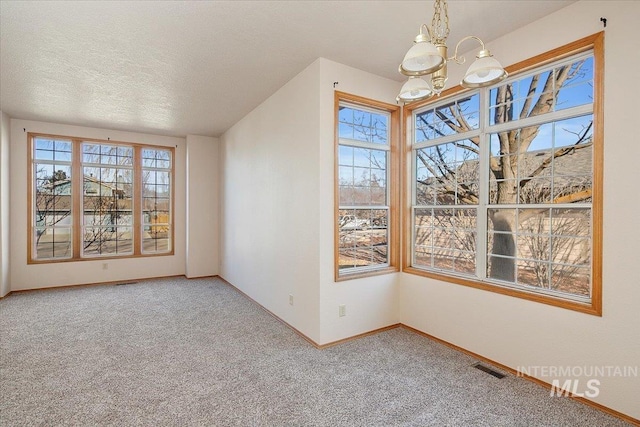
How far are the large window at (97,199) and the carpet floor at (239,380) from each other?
1.98 metres

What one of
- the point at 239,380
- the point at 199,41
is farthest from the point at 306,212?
the point at 199,41

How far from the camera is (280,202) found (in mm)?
3893

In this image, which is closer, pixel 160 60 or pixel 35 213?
pixel 160 60

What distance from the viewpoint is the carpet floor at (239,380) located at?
6.77ft

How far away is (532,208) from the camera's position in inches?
103

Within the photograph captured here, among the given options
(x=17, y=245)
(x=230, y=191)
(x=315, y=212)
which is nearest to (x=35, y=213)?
(x=17, y=245)

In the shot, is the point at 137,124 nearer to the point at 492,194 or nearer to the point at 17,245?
the point at 17,245

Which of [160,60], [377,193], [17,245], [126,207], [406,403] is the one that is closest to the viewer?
[406,403]

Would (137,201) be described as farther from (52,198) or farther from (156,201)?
(52,198)

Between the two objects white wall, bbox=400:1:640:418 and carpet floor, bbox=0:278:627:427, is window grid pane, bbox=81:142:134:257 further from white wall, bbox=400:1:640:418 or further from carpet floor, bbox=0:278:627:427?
white wall, bbox=400:1:640:418

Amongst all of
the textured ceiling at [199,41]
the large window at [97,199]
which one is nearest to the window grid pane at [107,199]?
the large window at [97,199]

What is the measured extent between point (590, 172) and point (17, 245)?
298 inches

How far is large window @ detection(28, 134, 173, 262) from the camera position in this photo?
539 cm

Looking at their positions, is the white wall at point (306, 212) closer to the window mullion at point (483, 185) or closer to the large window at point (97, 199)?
the window mullion at point (483, 185)
